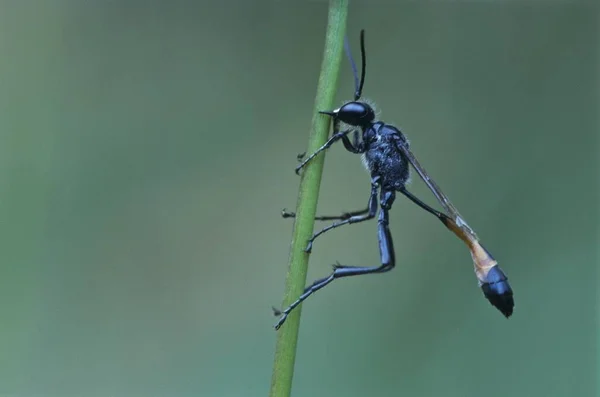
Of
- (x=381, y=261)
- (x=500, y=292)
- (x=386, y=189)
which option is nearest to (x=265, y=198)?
(x=386, y=189)

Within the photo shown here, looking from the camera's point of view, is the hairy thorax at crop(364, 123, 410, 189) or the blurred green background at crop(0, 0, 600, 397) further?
the blurred green background at crop(0, 0, 600, 397)

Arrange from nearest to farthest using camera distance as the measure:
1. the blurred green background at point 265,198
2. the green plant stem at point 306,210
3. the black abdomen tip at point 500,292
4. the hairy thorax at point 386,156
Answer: the green plant stem at point 306,210
the black abdomen tip at point 500,292
the hairy thorax at point 386,156
the blurred green background at point 265,198

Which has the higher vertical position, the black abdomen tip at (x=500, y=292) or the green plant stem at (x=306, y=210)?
the black abdomen tip at (x=500, y=292)

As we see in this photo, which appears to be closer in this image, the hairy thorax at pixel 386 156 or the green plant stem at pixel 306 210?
the green plant stem at pixel 306 210

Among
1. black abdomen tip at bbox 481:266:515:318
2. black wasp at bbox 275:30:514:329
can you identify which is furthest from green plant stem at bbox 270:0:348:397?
black abdomen tip at bbox 481:266:515:318

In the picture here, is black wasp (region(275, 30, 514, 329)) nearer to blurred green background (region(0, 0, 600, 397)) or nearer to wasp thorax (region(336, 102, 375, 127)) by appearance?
wasp thorax (region(336, 102, 375, 127))

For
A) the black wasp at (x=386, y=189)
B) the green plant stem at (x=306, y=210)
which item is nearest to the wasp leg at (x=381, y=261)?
the black wasp at (x=386, y=189)

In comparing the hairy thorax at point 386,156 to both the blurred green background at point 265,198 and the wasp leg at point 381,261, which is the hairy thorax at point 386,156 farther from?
the blurred green background at point 265,198

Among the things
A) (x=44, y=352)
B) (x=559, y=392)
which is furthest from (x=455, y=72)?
(x=44, y=352)
